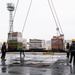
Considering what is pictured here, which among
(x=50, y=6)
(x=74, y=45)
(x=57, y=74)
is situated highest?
(x=50, y=6)

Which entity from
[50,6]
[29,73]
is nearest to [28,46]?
[50,6]

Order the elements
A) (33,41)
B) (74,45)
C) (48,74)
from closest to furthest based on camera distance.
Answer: (48,74)
(74,45)
(33,41)

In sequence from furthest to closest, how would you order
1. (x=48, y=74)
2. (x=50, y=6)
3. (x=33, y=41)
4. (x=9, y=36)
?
(x=33, y=41)
(x=9, y=36)
(x=50, y=6)
(x=48, y=74)

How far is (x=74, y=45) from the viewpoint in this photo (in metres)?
17.5

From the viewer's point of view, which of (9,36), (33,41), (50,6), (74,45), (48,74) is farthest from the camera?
(33,41)

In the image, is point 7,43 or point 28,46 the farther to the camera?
point 28,46

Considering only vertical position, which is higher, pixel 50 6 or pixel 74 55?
pixel 50 6

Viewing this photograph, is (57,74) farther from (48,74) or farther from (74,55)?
(74,55)

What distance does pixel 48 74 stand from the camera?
12453mm

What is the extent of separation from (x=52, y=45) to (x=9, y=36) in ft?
12.9

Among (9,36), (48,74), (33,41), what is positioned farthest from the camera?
(33,41)

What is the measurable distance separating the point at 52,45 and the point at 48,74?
1185 cm

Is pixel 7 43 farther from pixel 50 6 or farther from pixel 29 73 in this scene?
pixel 29 73

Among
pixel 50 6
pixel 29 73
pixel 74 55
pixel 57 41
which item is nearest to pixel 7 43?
pixel 57 41
